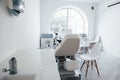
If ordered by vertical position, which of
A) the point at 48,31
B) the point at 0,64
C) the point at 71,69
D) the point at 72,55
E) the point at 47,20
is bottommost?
the point at 71,69

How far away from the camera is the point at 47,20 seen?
19.2 ft

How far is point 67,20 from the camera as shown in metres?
6.63

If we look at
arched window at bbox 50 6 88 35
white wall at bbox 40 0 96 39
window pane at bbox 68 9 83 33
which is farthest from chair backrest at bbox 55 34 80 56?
window pane at bbox 68 9 83 33

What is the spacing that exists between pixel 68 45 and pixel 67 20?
467cm

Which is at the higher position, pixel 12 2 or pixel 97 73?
pixel 12 2

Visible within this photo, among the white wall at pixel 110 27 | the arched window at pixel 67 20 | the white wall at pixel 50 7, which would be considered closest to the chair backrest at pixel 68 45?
the white wall at pixel 110 27

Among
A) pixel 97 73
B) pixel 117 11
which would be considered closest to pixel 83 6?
pixel 117 11

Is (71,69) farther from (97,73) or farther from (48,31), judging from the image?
(48,31)

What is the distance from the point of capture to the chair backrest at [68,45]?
209 centimetres

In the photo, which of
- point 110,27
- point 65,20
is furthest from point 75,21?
point 110,27

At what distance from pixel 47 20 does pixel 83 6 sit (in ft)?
6.85

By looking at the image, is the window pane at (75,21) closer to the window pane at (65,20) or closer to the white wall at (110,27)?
the window pane at (65,20)

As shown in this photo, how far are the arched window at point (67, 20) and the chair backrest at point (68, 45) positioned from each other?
427 centimetres

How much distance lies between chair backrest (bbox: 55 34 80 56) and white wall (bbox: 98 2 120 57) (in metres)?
3.02
